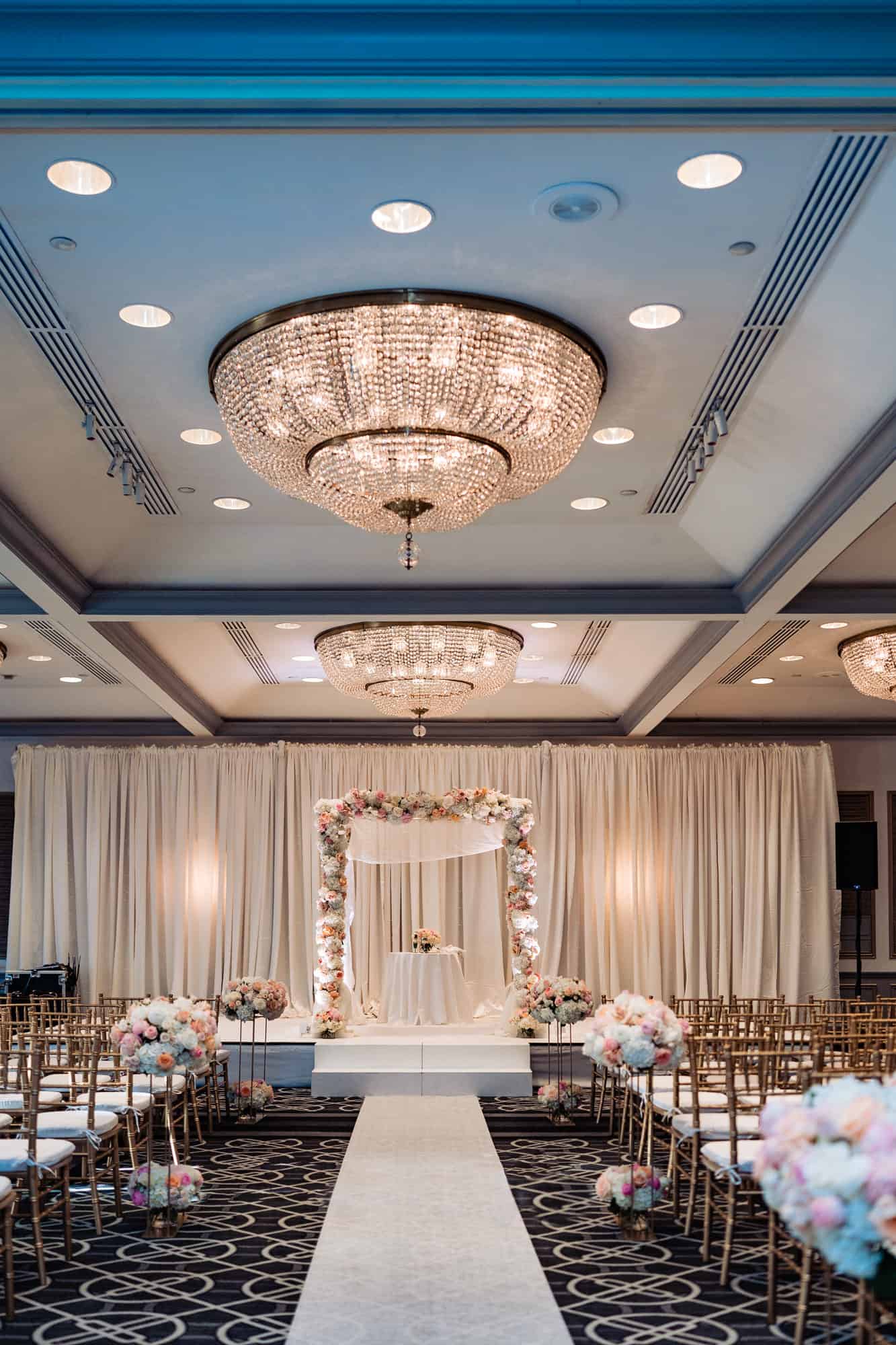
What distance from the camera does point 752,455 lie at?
21.0 ft

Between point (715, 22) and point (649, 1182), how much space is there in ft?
16.4

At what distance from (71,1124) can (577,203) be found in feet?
15.4

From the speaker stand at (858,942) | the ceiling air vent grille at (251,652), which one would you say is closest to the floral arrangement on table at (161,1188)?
the ceiling air vent grille at (251,652)

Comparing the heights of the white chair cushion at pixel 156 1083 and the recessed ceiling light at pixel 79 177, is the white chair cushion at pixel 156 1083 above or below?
below

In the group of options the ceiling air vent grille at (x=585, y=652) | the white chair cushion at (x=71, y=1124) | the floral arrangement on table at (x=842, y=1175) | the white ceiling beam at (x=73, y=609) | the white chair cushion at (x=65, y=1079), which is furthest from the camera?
the ceiling air vent grille at (x=585, y=652)

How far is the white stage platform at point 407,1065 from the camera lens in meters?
10.4

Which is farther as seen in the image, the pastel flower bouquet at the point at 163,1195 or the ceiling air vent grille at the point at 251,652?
the ceiling air vent grille at the point at 251,652

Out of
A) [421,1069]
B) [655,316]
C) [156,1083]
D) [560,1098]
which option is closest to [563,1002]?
[560,1098]

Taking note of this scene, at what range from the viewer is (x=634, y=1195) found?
19.7 feet

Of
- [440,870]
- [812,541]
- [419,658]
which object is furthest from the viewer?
[440,870]

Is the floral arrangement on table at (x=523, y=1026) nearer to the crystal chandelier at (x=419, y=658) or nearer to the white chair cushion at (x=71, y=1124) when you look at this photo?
the crystal chandelier at (x=419, y=658)

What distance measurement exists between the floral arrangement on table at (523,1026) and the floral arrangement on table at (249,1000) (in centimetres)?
225

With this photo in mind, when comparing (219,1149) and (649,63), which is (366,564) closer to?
(219,1149)

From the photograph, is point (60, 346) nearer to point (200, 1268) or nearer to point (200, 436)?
point (200, 436)
